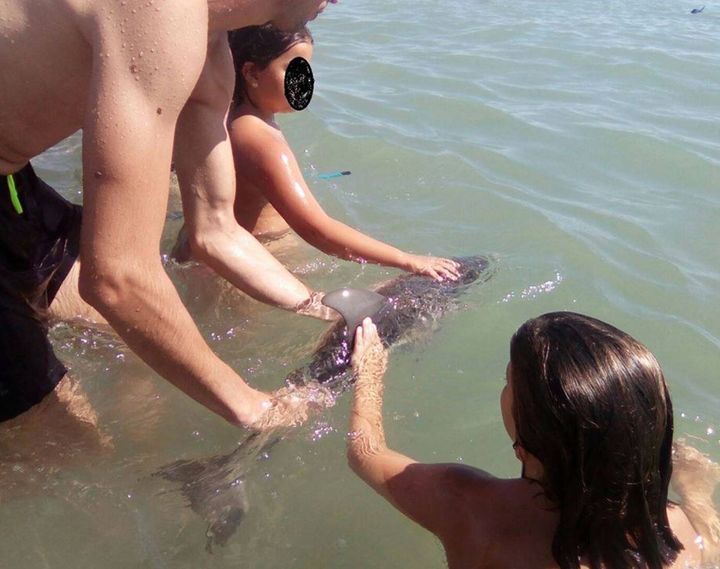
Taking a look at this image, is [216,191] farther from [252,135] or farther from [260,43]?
[260,43]

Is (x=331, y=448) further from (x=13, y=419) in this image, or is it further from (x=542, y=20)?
(x=542, y=20)

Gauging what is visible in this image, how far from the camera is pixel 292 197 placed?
335cm

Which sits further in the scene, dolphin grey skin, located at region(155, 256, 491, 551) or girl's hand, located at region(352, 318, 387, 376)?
girl's hand, located at region(352, 318, 387, 376)

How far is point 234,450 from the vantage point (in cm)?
268

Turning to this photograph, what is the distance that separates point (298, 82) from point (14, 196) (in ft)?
4.89

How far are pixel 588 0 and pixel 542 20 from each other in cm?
186

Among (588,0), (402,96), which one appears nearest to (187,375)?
(402,96)

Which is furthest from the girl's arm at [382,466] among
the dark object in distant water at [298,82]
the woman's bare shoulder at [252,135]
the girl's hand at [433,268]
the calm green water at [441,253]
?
the dark object in distant water at [298,82]

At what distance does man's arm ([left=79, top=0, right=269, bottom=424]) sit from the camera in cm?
166

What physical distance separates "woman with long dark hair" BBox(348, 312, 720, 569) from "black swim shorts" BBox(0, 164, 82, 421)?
125 cm

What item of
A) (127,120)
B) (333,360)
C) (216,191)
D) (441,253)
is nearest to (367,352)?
(333,360)

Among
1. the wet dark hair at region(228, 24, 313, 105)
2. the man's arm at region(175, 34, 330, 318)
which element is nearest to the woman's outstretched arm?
the man's arm at region(175, 34, 330, 318)

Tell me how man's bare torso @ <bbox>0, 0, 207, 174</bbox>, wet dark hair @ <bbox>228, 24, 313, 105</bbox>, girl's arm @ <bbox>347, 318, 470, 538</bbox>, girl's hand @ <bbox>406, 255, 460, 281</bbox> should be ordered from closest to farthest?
man's bare torso @ <bbox>0, 0, 207, 174</bbox> < girl's arm @ <bbox>347, 318, 470, 538</bbox> < wet dark hair @ <bbox>228, 24, 313, 105</bbox> < girl's hand @ <bbox>406, 255, 460, 281</bbox>

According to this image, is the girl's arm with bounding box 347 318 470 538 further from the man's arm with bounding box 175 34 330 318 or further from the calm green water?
the man's arm with bounding box 175 34 330 318
